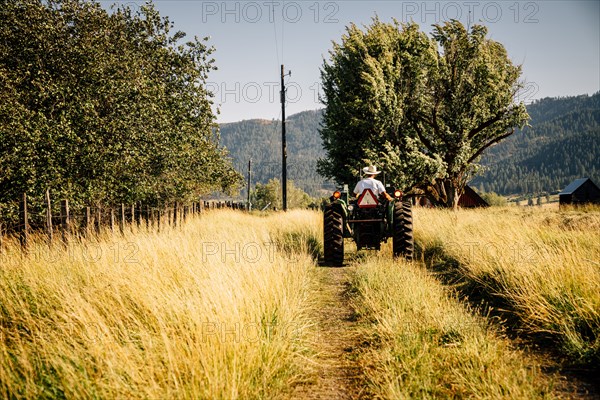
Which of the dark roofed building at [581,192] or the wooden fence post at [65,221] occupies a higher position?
the wooden fence post at [65,221]

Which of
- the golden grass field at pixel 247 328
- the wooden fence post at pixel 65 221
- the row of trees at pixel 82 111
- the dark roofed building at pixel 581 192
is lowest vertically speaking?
the dark roofed building at pixel 581 192

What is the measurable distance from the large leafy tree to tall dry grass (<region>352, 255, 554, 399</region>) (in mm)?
15069

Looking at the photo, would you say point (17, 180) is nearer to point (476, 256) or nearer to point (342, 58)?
point (476, 256)

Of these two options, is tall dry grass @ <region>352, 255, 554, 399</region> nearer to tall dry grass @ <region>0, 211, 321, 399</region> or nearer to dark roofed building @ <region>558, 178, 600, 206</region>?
tall dry grass @ <region>0, 211, 321, 399</region>

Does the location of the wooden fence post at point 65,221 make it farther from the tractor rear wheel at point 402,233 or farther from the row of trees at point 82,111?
the tractor rear wheel at point 402,233

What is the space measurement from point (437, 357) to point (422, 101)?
18776 millimetres

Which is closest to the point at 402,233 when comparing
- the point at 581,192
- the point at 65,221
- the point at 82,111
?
the point at 65,221

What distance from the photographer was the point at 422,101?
66.4 ft

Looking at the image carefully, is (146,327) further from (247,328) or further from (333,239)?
(333,239)

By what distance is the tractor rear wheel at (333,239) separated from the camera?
30.9 feet

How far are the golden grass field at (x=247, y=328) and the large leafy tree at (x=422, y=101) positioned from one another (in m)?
13.7

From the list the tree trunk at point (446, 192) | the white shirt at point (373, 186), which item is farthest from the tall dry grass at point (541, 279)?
the tree trunk at point (446, 192)

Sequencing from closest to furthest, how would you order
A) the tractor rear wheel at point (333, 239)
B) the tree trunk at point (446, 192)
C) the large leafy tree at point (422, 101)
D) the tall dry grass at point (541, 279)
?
the tall dry grass at point (541, 279), the tractor rear wheel at point (333, 239), the large leafy tree at point (422, 101), the tree trunk at point (446, 192)

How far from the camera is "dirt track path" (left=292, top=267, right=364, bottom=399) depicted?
10.7ft
